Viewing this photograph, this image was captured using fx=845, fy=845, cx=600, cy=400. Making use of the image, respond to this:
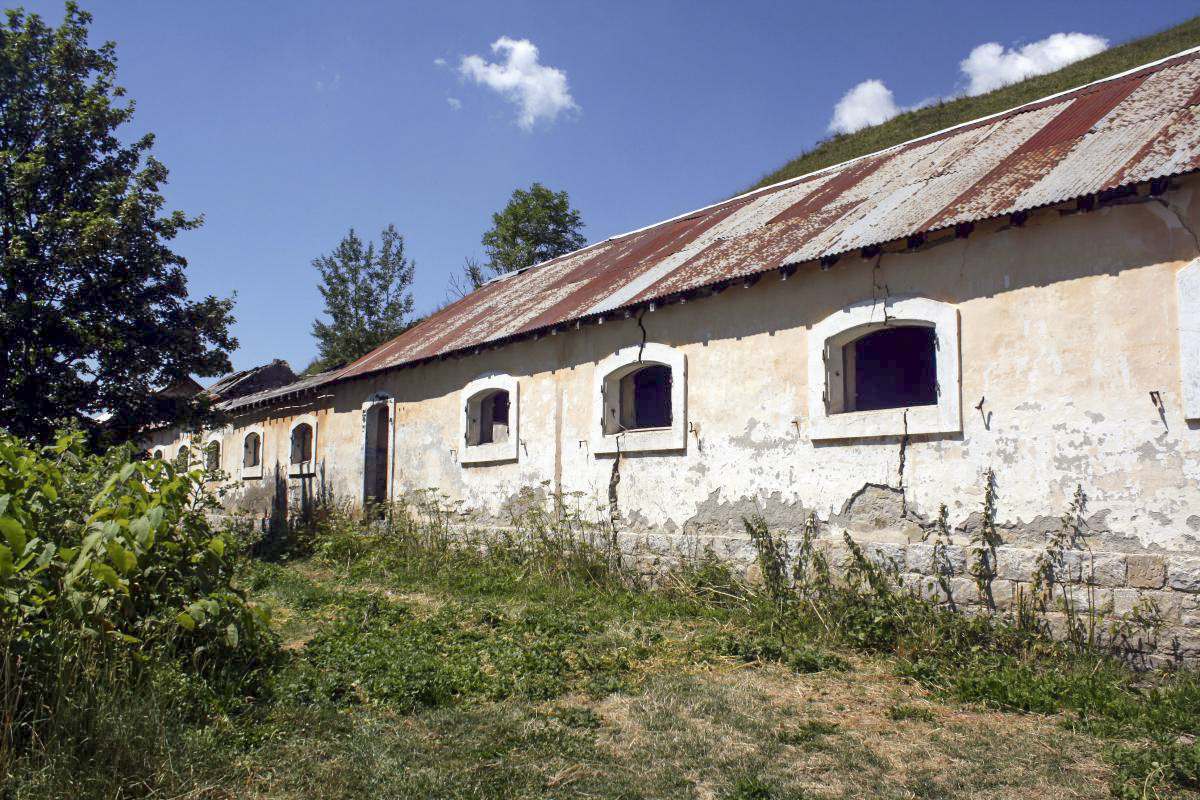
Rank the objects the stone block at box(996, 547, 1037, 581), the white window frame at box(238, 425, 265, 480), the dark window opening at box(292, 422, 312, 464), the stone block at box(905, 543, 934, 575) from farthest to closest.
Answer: the white window frame at box(238, 425, 265, 480)
the dark window opening at box(292, 422, 312, 464)
the stone block at box(905, 543, 934, 575)
the stone block at box(996, 547, 1037, 581)

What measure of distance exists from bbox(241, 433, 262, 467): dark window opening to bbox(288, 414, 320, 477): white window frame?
86.9 inches

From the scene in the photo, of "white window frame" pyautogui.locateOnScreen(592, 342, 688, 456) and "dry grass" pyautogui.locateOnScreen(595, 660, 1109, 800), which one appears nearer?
"dry grass" pyautogui.locateOnScreen(595, 660, 1109, 800)

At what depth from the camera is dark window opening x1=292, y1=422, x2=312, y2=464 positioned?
15.5 metres

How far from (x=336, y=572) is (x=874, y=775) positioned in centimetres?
772

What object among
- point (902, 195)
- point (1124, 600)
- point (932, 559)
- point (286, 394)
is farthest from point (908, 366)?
A: point (286, 394)

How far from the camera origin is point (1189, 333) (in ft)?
17.2

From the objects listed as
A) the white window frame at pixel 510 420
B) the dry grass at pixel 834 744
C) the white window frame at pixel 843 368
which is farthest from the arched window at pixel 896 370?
the dry grass at pixel 834 744

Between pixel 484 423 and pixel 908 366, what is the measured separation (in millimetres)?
5467

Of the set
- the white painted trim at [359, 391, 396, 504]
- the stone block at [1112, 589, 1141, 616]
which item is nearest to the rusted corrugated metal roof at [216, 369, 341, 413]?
the white painted trim at [359, 391, 396, 504]

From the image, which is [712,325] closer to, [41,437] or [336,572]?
[336,572]

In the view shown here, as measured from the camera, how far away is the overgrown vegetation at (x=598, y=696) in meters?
3.64

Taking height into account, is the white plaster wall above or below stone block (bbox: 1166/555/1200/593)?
above

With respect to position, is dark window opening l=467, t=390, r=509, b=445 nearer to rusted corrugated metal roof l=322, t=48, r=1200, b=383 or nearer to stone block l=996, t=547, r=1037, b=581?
rusted corrugated metal roof l=322, t=48, r=1200, b=383

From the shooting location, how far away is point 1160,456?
17.4 feet
